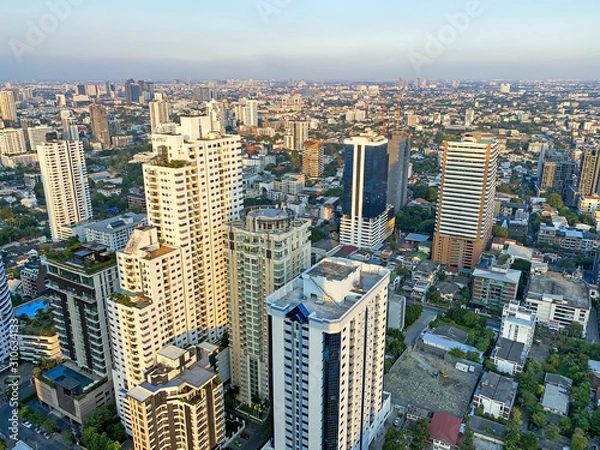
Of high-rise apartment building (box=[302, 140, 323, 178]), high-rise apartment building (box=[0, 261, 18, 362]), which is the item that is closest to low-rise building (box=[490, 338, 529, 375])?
high-rise apartment building (box=[0, 261, 18, 362])

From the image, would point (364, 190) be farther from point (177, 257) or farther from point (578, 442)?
point (578, 442)

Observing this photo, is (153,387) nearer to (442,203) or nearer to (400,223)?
(442,203)

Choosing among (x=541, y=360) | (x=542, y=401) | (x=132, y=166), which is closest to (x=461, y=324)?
(x=541, y=360)

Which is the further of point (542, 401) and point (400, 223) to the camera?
point (400, 223)

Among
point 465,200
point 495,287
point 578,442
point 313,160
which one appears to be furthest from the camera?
point 313,160

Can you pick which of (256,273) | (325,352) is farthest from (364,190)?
(325,352)

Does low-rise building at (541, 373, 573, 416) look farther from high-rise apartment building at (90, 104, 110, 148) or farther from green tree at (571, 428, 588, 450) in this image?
high-rise apartment building at (90, 104, 110, 148)
